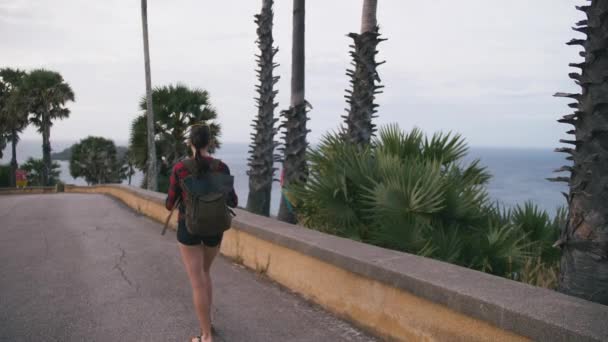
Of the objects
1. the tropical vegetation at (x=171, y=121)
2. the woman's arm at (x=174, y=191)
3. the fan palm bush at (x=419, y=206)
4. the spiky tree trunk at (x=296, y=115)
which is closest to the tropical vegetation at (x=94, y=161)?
the tropical vegetation at (x=171, y=121)

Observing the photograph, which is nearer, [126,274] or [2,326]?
[2,326]

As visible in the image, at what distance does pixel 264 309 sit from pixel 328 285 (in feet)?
2.21

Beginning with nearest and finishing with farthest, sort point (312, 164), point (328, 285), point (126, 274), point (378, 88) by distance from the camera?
point (328, 285) < point (126, 274) < point (312, 164) < point (378, 88)

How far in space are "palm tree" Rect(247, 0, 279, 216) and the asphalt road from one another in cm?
651

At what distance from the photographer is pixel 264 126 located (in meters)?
Result: 15.8

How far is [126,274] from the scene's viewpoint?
22.0ft

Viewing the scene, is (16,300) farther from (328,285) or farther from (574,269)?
(574,269)

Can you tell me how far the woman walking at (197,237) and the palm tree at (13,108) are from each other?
156 feet

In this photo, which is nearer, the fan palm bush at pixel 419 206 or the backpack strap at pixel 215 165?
the backpack strap at pixel 215 165

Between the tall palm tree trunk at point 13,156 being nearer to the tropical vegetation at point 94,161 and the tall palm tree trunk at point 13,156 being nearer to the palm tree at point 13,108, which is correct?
the palm tree at point 13,108

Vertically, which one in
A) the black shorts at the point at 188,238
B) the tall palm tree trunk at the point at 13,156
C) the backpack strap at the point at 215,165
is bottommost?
the tall palm tree trunk at the point at 13,156

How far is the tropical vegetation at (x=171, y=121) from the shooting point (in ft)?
82.1

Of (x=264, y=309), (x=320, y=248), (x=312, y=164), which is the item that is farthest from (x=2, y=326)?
(x=312, y=164)

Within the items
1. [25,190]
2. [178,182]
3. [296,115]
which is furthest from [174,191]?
[25,190]
